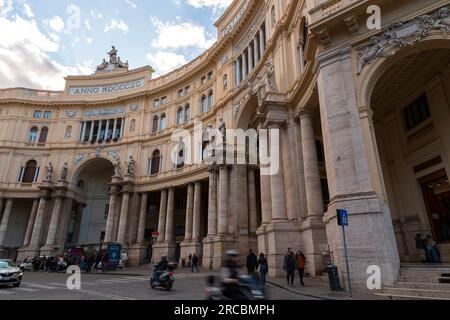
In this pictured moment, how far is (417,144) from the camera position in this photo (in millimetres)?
17016

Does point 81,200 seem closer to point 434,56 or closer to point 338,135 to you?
point 338,135

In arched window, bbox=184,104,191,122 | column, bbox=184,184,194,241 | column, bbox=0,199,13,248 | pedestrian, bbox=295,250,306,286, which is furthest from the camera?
column, bbox=0,199,13,248

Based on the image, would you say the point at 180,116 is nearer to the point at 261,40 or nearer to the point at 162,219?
the point at 162,219

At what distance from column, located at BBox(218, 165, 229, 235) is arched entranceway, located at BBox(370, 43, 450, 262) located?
12.7 m

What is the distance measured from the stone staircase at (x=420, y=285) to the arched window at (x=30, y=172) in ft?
147

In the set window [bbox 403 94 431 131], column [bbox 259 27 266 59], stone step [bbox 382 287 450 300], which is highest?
column [bbox 259 27 266 59]

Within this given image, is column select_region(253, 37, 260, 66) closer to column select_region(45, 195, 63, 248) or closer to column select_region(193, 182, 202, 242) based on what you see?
column select_region(193, 182, 202, 242)

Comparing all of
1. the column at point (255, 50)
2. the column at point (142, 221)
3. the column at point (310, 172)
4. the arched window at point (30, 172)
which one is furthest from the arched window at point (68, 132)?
the column at point (310, 172)

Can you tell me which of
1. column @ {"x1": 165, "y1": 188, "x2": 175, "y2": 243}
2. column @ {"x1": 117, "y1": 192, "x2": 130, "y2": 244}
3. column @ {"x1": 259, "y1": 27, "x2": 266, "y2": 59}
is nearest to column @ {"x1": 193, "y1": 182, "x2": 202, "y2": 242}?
column @ {"x1": 165, "y1": 188, "x2": 175, "y2": 243}

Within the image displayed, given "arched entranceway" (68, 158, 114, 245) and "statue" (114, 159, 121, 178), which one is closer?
"statue" (114, 159, 121, 178)

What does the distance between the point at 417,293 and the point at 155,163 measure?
108ft

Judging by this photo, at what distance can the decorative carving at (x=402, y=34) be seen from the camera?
11.2 m

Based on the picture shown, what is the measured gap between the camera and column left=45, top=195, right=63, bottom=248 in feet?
120
